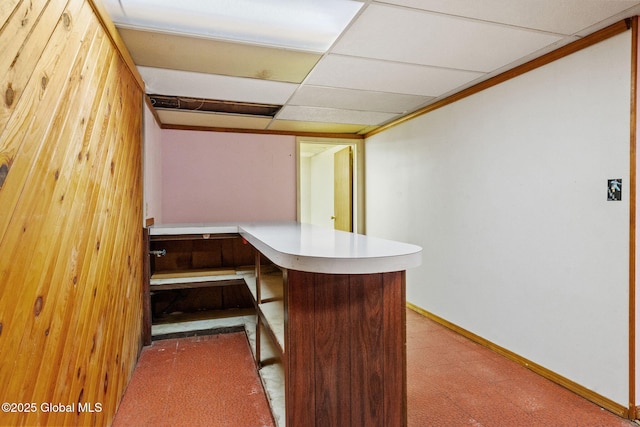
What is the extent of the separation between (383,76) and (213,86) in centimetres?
145

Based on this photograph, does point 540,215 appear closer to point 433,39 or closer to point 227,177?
point 433,39

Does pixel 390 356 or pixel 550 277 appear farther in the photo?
pixel 550 277

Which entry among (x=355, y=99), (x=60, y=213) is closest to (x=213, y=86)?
(x=355, y=99)

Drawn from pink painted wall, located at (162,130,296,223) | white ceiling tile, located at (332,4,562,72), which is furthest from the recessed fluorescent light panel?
pink painted wall, located at (162,130,296,223)

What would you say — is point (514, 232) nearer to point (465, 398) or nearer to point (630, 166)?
point (630, 166)

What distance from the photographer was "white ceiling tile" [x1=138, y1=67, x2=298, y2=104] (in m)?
2.79

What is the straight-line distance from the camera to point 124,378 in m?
2.33

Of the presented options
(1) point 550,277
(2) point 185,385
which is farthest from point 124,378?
(1) point 550,277

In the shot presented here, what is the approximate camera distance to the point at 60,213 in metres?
1.32

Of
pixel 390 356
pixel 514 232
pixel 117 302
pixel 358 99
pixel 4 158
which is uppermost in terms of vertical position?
pixel 358 99

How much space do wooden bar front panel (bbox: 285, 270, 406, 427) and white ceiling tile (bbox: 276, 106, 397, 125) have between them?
2.58 m

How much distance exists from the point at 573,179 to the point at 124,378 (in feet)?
10.5

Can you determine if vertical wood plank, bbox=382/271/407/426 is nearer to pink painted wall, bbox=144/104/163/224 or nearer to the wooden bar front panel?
the wooden bar front panel

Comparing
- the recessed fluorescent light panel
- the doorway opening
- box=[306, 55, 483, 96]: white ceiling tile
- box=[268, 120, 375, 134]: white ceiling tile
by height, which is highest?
the recessed fluorescent light panel
